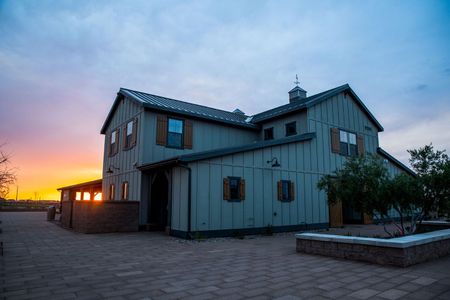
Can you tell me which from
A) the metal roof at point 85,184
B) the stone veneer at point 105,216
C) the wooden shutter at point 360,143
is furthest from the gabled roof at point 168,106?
the wooden shutter at point 360,143

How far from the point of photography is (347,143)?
58.7 ft

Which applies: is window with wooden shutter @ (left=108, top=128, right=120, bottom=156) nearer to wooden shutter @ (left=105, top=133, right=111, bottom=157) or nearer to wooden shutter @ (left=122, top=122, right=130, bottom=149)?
wooden shutter @ (left=105, top=133, right=111, bottom=157)

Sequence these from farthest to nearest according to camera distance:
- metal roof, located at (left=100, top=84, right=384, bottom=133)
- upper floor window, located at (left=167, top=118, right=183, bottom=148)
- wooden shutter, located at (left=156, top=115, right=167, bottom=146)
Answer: upper floor window, located at (left=167, top=118, right=183, bottom=148), metal roof, located at (left=100, top=84, right=384, bottom=133), wooden shutter, located at (left=156, top=115, right=167, bottom=146)

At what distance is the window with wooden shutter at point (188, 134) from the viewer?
49.7ft

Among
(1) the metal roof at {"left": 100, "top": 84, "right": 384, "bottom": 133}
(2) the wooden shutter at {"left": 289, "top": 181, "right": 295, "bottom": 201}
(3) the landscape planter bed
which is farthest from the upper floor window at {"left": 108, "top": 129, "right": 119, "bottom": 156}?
(3) the landscape planter bed

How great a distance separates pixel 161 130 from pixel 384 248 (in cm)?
1085

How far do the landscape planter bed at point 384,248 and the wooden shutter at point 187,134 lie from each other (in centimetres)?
856

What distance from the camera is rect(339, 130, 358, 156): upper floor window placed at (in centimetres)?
1752

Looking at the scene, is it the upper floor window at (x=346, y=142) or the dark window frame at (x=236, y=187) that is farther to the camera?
the upper floor window at (x=346, y=142)

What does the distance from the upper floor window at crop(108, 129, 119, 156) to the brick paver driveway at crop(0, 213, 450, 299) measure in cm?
1010

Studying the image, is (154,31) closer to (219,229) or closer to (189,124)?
(189,124)

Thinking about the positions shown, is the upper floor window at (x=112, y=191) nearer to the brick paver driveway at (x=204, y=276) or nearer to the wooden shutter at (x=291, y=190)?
the brick paver driveway at (x=204, y=276)

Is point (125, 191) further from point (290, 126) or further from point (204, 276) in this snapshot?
point (204, 276)

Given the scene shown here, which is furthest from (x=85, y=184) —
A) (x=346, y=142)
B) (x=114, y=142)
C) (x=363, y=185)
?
(x=363, y=185)
